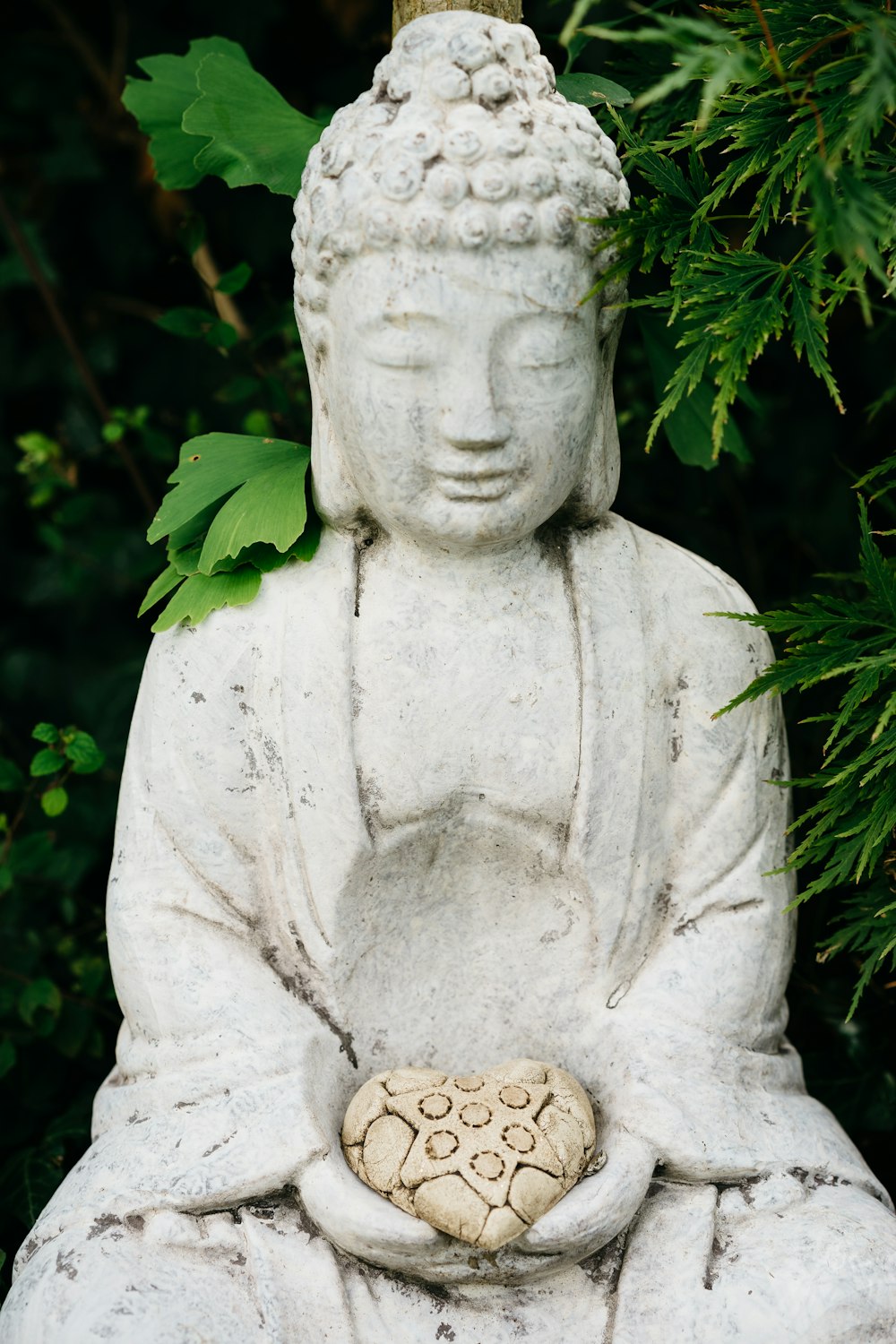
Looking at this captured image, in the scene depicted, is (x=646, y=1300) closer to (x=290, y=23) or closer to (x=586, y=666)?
(x=586, y=666)

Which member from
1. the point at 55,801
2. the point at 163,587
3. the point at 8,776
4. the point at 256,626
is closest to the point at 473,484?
the point at 256,626

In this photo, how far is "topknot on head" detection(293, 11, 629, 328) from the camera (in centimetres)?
180

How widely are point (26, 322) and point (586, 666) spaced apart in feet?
8.46

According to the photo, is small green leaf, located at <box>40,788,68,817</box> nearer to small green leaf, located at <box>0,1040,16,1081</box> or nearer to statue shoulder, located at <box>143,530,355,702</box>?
small green leaf, located at <box>0,1040,16,1081</box>

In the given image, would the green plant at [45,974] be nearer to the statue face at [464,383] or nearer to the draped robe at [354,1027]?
the draped robe at [354,1027]

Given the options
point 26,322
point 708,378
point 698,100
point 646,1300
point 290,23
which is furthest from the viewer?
point 26,322

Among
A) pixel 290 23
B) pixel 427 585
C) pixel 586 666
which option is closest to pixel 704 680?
pixel 586 666

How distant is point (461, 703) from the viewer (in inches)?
78.4

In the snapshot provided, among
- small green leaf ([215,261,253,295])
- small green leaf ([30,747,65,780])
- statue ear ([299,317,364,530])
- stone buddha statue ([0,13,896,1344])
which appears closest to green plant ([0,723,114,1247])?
small green leaf ([30,747,65,780])

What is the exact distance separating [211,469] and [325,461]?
0.22 m

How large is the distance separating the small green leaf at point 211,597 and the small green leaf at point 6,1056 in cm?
96

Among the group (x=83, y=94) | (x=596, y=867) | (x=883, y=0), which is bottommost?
(x=596, y=867)

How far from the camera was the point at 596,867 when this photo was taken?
6.69 feet

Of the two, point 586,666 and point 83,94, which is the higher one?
point 83,94
